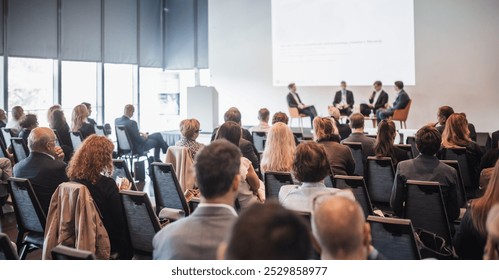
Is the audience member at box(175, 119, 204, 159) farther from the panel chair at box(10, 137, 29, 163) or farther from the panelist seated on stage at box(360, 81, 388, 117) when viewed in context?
the panelist seated on stage at box(360, 81, 388, 117)

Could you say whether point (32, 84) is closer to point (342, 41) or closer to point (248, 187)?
point (342, 41)

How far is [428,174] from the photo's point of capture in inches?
154

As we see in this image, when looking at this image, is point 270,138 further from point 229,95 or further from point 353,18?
point 229,95

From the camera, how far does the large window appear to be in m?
10.9

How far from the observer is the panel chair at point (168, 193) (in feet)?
13.6

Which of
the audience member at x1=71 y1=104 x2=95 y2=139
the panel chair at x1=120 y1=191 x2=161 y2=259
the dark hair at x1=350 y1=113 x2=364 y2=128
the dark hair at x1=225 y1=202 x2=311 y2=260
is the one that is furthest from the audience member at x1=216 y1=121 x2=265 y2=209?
the audience member at x1=71 y1=104 x2=95 y2=139

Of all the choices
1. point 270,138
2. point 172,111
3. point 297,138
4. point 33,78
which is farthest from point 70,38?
point 270,138

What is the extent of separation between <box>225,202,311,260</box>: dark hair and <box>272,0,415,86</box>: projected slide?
33.4ft

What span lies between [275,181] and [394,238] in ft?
5.19

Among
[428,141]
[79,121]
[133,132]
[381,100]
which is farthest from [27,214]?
[381,100]

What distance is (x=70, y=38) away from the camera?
12.3m

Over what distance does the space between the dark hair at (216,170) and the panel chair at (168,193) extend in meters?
1.91

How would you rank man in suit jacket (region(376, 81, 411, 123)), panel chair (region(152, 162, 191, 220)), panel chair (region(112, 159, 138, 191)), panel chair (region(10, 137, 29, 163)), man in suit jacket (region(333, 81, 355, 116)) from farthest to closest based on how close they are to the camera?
man in suit jacket (region(333, 81, 355, 116)) < man in suit jacket (region(376, 81, 411, 123)) < panel chair (region(10, 137, 29, 163)) < panel chair (region(112, 159, 138, 191)) < panel chair (region(152, 162, 191, 220))

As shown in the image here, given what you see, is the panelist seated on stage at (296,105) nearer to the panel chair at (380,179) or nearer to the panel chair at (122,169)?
the panel chair at (380,179)
